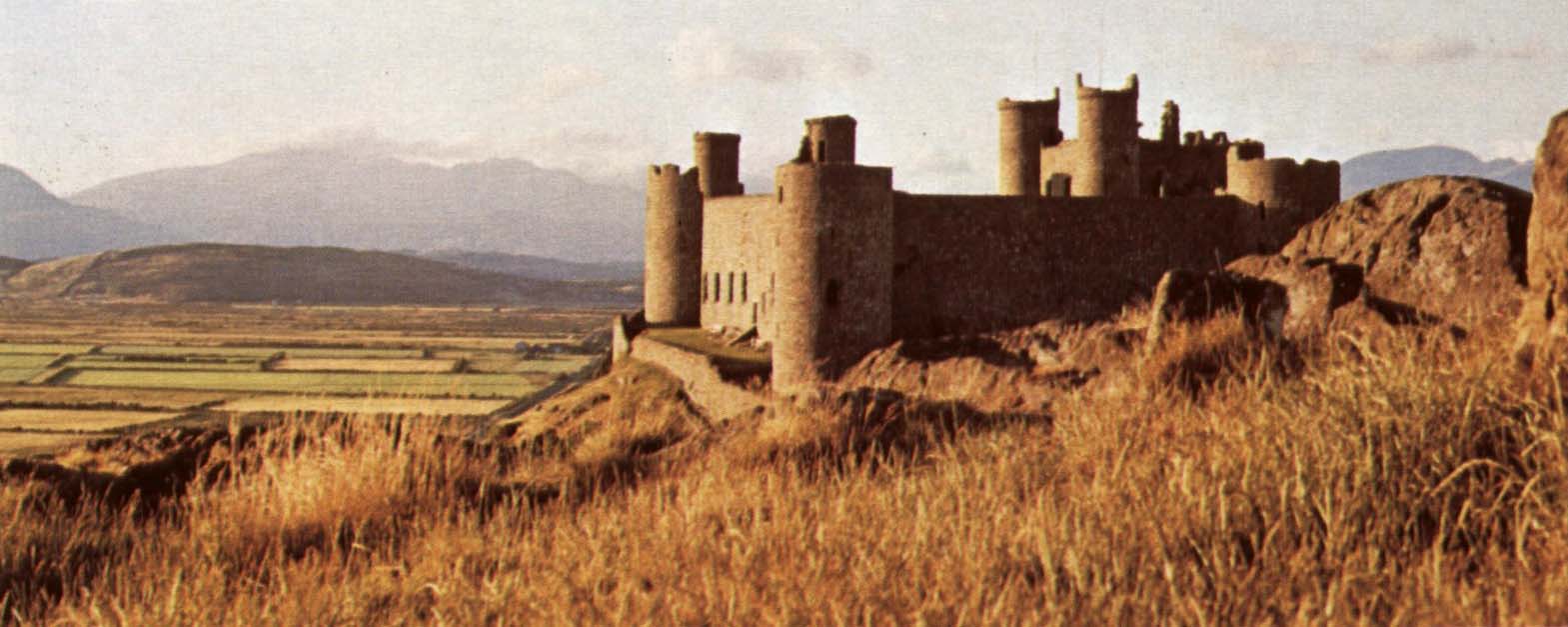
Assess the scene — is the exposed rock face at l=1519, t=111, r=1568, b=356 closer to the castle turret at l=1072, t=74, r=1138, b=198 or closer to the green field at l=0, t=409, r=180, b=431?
the castle turret at l=1072, t=74, r=1138, b=198

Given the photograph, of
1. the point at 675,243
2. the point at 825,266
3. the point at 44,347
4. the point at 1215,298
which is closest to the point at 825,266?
the point at 825,266

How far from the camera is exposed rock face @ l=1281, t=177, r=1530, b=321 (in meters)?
9.95

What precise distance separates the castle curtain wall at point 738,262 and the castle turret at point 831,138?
2.32 meters

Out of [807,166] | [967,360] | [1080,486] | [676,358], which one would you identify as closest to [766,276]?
[676,358]

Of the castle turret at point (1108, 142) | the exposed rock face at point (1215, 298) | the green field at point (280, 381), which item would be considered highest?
the castle turret at point (1108, 142)

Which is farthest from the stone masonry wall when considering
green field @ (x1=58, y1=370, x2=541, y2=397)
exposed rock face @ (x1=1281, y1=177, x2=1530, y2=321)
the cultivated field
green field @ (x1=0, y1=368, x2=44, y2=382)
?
green field @ (x1=0, y1=368, x2=44, y2=382)

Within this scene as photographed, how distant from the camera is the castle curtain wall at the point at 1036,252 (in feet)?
119

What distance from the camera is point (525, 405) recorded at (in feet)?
236

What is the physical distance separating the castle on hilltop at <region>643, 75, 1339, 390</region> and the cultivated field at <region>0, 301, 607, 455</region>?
31.1 ft

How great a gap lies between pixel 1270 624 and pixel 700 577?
89.1 inches

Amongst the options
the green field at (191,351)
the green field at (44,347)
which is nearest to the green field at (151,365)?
the green field at (191,351)

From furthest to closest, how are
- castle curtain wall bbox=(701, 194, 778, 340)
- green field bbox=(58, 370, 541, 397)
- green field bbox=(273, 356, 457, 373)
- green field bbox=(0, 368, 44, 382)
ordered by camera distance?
1. green field bbox=(273, 356, 457, 373)
2. green field bbox=(0, 368, 44, 382)
3. green field bbox=(58, 370, 541, 397)
4. castle curtain wall bbox=(701, 194, 778, 340)

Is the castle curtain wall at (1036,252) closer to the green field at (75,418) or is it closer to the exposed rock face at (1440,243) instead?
the exposed rock face at (1440,243)

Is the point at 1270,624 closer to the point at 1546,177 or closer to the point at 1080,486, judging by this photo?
the point at 1080,486
